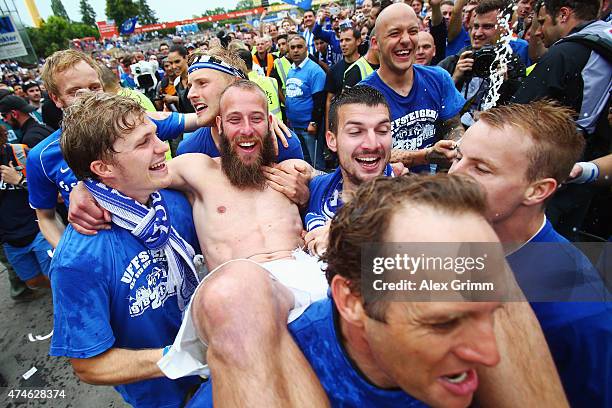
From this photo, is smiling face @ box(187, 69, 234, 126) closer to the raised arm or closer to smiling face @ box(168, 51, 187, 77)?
the raised arm

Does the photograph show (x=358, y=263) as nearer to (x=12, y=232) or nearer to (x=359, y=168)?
(x=359, y=168)

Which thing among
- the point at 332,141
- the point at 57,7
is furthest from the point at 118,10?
the point at 332,141

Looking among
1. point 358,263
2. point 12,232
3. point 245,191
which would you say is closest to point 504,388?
point 358,263

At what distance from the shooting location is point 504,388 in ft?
3.56

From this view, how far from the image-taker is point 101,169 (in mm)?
1709

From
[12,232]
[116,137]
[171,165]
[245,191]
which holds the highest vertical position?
[116,137]

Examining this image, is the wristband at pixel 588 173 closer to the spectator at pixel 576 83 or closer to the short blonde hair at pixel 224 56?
the spectator at pixel 576 83

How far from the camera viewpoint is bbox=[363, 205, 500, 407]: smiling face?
908 millimetres

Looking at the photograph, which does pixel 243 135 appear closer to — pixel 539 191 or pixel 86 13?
pixel 539 191

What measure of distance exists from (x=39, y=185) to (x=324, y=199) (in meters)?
2.24

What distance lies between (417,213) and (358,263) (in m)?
0.24

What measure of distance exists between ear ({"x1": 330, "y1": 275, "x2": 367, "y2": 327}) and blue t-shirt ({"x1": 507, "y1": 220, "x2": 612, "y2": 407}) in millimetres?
824

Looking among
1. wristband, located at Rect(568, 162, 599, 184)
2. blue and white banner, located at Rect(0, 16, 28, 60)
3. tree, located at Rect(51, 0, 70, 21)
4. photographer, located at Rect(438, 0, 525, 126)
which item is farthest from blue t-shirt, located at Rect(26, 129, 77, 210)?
tree, located at Rect(51, 0, 70, 21)

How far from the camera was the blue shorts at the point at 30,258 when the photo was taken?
4164mm
